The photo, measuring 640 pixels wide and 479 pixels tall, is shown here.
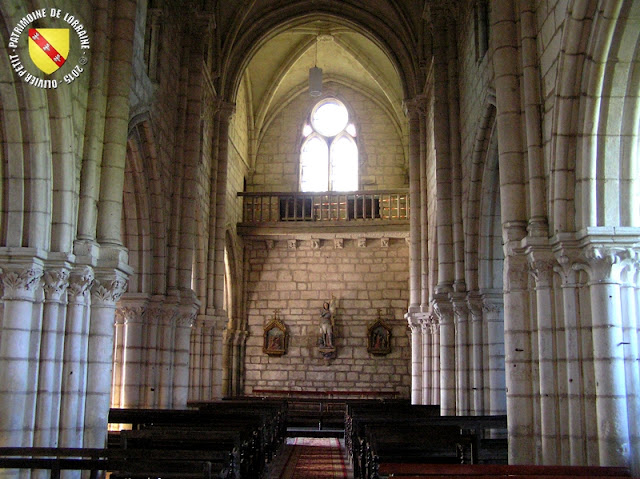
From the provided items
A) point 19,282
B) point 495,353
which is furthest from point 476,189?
point 19,282

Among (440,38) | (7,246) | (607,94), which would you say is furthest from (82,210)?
(440,38)

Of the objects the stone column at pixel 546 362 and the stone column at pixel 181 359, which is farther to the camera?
the stone column at pixel 181 359

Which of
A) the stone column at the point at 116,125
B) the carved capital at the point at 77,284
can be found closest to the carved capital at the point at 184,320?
the stone column at the point at 116,125

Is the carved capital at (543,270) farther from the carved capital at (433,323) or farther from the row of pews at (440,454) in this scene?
the carved capital at (433,323)

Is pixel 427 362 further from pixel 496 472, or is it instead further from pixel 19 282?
pixel 496 472

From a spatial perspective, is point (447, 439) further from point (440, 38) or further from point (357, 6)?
point (357, 6)

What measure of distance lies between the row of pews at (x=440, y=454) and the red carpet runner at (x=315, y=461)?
1016 millimetres

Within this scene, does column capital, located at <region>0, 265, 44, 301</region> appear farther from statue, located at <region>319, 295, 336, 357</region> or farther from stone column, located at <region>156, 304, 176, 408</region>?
statue, located at <region>319, 295, 336, 357</region>

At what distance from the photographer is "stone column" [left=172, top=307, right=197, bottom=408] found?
1583 cm

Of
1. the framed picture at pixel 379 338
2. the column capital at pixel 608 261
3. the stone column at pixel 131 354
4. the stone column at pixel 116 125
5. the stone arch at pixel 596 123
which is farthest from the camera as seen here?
the framed picture at pixel 379 338

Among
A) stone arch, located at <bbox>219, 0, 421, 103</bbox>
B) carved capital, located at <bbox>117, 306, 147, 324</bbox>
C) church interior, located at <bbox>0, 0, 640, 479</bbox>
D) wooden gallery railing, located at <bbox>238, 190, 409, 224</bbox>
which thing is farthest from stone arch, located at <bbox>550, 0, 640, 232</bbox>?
wooden gallery railing, located at <bbox>238, 190, 409, 224</bbox>

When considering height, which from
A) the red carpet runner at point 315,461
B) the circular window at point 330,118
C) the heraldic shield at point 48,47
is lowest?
the red carpet runner at point 315,461

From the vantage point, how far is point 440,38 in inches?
669

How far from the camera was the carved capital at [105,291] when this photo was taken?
1044 centimetres
